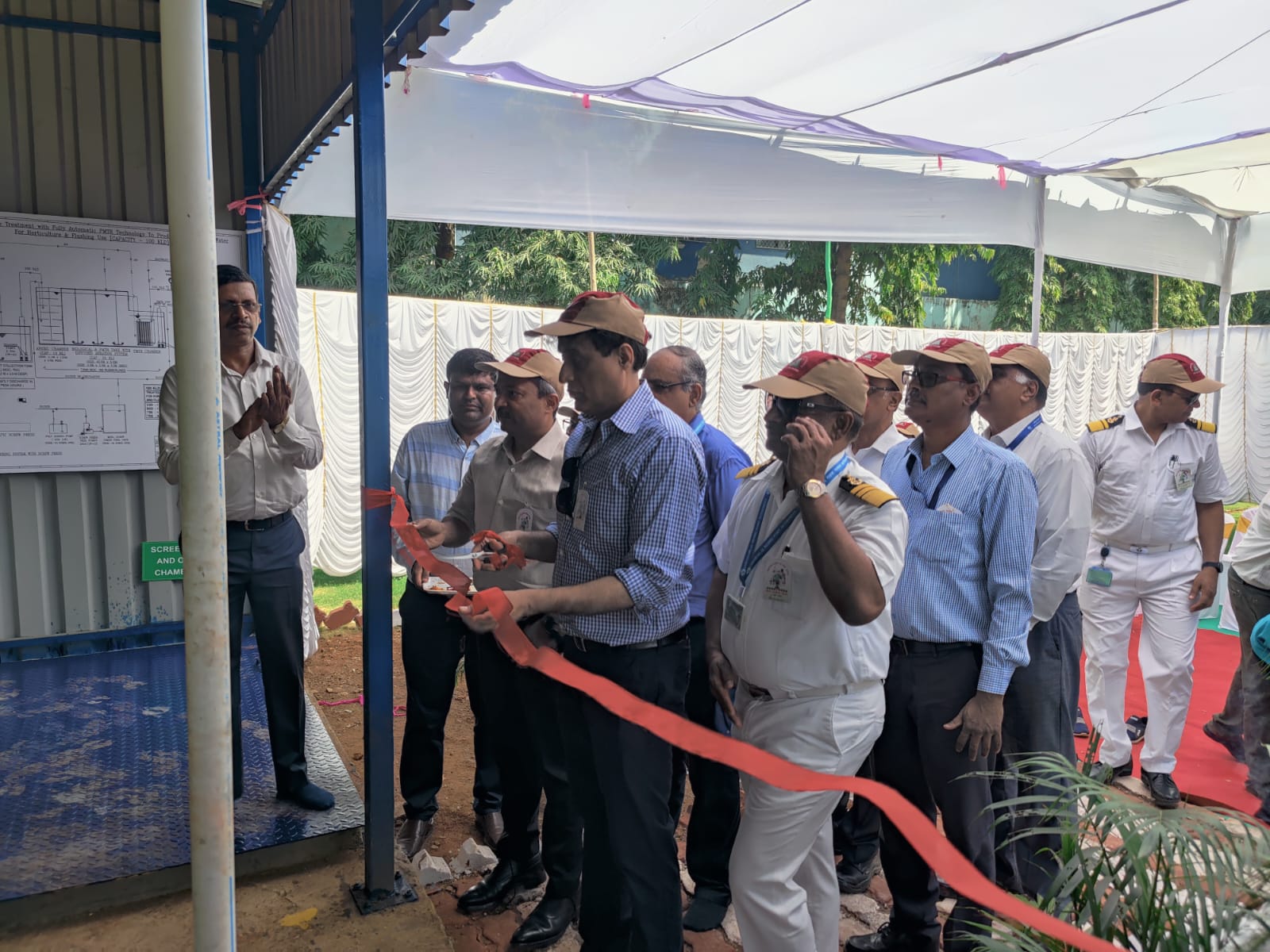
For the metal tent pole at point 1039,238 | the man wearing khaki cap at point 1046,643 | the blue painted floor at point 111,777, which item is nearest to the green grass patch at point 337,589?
the blue painted floor at point 111,777

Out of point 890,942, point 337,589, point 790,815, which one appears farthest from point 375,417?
point 337,589

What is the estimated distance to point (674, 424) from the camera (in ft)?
8.16

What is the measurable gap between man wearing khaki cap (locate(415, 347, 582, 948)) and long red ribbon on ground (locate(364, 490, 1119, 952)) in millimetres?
562

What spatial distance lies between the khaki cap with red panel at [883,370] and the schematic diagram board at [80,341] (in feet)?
11.8

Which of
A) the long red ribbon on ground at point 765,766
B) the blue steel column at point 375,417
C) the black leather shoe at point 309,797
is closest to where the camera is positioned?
the long red ribbon on ground at point 765,766

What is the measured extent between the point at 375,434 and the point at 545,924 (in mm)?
1774

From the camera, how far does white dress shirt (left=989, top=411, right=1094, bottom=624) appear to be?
3.25 metres

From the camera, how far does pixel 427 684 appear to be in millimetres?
3656

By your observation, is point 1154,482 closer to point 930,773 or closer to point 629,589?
point 930,773

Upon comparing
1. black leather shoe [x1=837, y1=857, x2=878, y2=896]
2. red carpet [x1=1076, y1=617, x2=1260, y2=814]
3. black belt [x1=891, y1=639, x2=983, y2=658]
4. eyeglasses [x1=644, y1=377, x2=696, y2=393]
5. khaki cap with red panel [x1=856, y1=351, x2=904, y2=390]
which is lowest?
red carpet [x1=1076, y1=617, x2=1260, y2=814]

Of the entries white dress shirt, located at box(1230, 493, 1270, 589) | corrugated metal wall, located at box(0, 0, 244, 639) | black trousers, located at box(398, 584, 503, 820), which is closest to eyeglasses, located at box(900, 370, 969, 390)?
black trousers, located at box(398, 584, 503, 820)

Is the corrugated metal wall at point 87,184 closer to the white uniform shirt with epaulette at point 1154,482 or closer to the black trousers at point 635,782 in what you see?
the black trousers at point 635,782

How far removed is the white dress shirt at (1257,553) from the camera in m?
4.18

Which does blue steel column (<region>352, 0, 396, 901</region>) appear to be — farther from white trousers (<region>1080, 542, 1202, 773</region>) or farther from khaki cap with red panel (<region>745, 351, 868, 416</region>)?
white trousers (<region>1080, 542, 1202, 773</region>)
